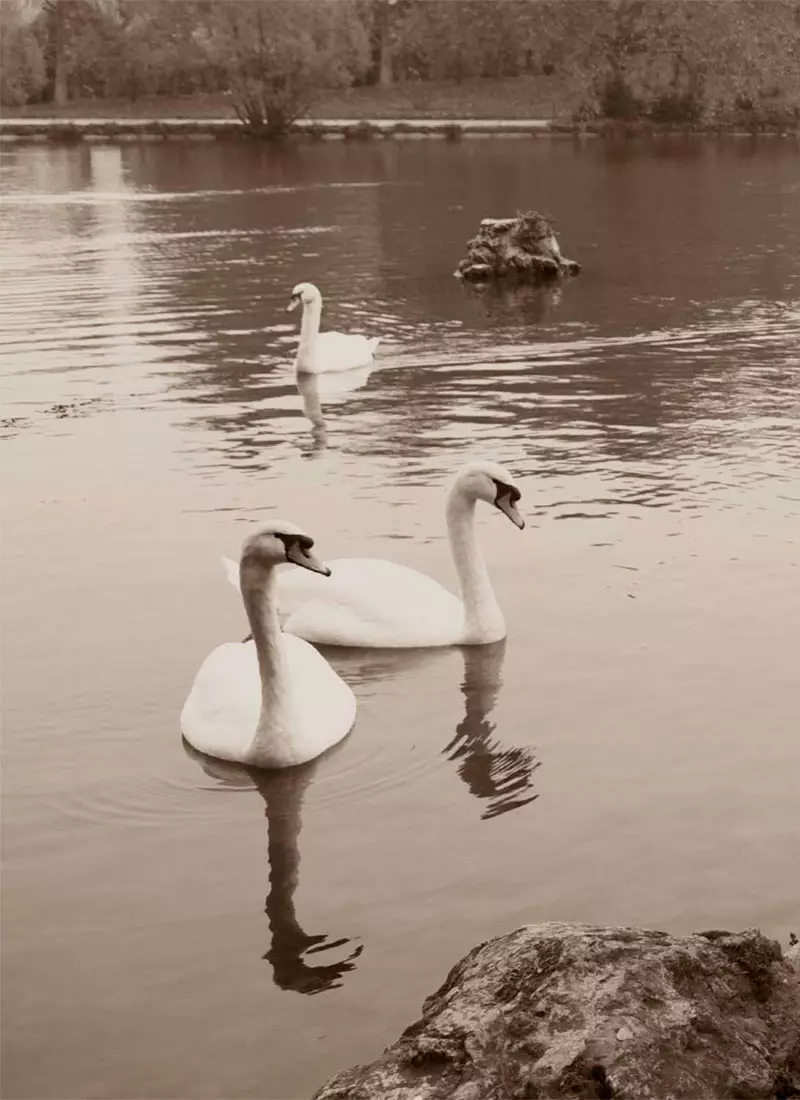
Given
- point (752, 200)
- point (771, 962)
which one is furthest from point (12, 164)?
point (771, 962)

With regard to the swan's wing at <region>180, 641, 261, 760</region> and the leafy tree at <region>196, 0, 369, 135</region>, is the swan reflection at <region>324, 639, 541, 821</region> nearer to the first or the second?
the swan's wing at <region>180, 641, 261, 760</region>

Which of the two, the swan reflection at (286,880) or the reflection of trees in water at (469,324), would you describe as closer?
the swan reflection at (286,880)

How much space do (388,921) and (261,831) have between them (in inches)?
49.2

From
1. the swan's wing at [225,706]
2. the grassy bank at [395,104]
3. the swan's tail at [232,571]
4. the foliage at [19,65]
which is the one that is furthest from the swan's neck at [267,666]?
the foliage at [19,65]

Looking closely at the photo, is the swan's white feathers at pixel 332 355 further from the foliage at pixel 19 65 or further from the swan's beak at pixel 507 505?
the foliage at pixel 19 65

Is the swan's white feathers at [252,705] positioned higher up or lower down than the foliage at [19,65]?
lower down

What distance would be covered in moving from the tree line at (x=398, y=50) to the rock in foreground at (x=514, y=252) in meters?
58.9

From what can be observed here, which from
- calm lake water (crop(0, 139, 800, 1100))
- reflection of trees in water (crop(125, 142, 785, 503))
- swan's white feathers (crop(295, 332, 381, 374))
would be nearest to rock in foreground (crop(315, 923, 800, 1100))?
calm lake water (crop(0, 139, 800, 1100))

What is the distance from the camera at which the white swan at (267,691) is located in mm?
8977

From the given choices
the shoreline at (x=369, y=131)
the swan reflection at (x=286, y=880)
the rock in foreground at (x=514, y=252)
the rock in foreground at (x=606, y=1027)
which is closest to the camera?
the rock in foreground at (x=606, y=1027)

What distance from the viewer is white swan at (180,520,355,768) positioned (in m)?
8.98

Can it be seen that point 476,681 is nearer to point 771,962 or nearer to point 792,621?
point 792,621

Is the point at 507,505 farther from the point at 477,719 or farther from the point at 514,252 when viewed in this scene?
the point at 514,252

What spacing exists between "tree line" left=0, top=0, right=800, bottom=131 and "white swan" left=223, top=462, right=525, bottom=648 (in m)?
78.5
